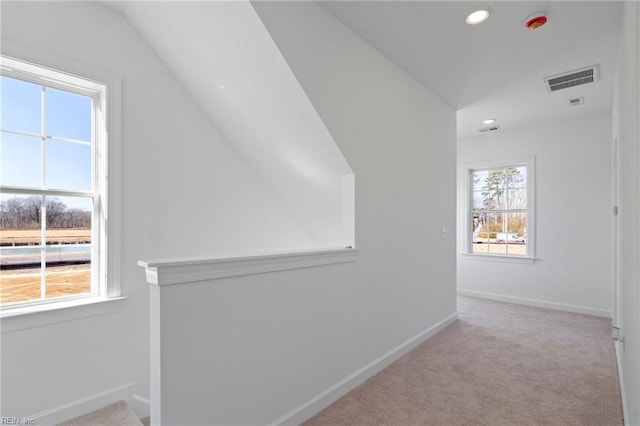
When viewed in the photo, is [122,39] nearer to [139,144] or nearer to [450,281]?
[139,144]

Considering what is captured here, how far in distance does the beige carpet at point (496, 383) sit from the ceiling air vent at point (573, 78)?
268 cm

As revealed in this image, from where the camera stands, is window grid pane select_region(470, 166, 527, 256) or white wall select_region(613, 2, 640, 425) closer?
white wall select_region(613, 2, 640, 425)

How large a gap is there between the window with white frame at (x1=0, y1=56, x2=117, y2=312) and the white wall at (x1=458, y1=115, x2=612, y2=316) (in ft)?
17.1

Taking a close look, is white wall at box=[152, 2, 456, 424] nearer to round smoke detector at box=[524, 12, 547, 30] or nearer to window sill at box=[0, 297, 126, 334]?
round smoke detector at box=[524, 12, 547, 30]

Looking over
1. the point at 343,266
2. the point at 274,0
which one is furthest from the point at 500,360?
the point at 274,0

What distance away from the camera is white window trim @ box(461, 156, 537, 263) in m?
4.81

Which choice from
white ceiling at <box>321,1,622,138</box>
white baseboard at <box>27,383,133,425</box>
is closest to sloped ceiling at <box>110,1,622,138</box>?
white ceiling at <box>321,1,622,138</box>

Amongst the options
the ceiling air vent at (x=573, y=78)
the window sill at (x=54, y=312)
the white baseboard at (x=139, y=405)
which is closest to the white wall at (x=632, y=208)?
the ceiling air vent at (x=573, y=78)

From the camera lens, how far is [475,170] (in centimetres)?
549

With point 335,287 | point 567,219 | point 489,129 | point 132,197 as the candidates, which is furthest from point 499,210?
point 132,197

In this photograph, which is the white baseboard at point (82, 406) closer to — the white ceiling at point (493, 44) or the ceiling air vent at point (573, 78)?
the white ceiling at point (493, 44)

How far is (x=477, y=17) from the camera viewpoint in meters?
2.32

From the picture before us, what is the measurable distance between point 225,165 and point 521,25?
8.57ft

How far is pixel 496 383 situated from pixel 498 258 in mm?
3020
